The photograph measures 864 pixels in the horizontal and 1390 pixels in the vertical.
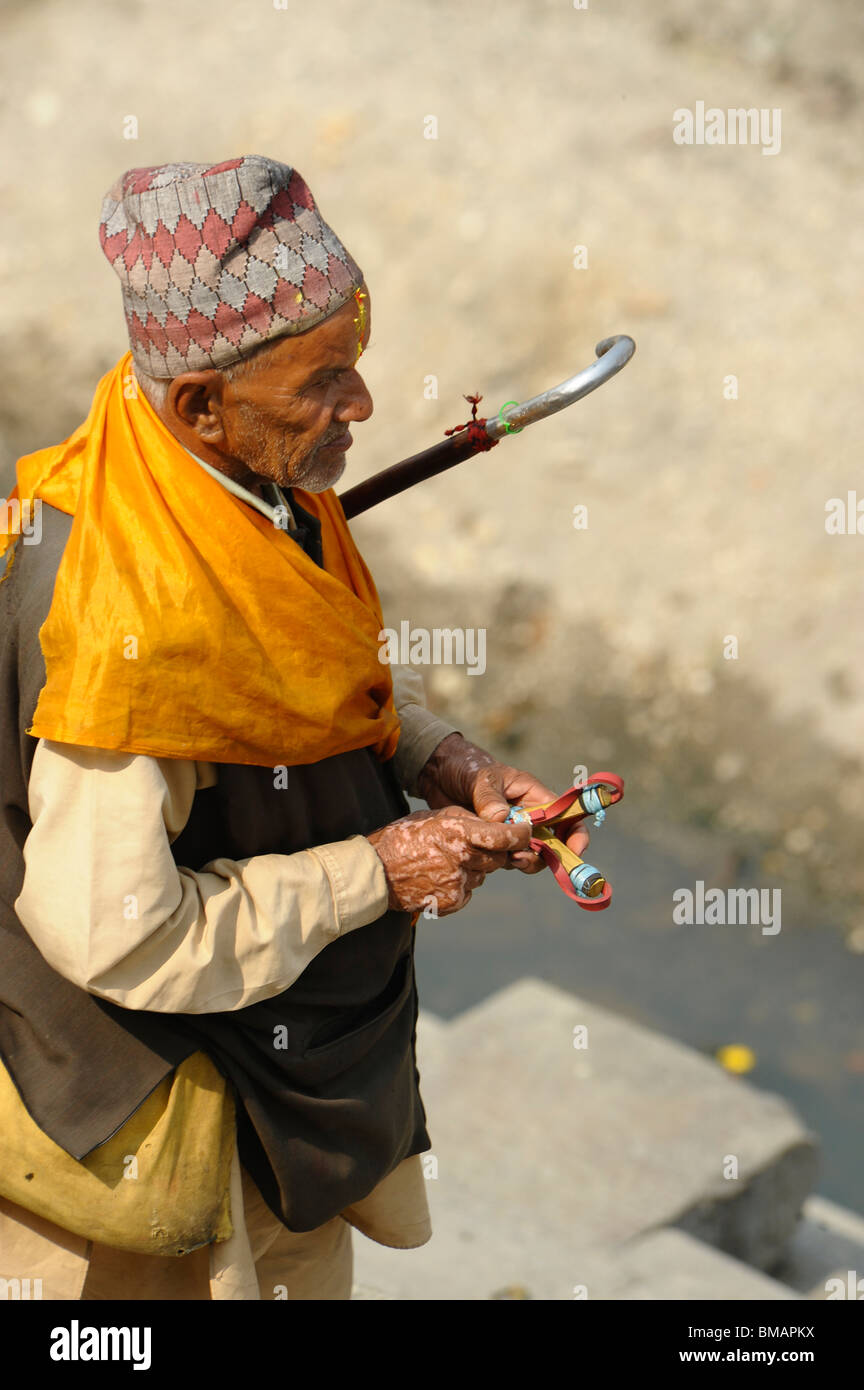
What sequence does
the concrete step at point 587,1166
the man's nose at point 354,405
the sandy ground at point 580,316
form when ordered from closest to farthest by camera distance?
1. the man's nose at point 354,405
2. the concrete step at point 587,1166
3. the sandy ground at point 580,316

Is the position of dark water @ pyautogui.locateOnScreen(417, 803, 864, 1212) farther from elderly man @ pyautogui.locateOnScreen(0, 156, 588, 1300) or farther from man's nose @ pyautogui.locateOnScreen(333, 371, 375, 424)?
man's nose @ pyautogui.locateOnScreen(333, 371, 375, 424)

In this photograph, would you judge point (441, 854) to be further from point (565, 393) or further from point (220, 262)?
point (220, 262)

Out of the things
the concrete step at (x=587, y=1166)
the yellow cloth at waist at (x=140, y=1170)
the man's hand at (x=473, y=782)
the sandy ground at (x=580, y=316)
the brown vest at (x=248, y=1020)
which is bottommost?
the concrete step at (x=587, y=1166)

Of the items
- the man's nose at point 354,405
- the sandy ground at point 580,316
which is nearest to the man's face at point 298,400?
the man's nose at point 354,405

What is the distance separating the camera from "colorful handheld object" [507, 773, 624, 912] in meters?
1.91

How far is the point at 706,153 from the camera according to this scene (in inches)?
292

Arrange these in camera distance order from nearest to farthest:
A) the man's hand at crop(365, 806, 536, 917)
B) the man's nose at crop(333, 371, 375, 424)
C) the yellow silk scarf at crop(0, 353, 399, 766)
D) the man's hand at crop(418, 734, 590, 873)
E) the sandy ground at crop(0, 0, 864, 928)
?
1. the yellow silk scarf at crop(0, 353, 399, 766)
2. the man's nose at crop(333, 371, 375, 424)
3. the man's hand at crop(365, 806, 536, 917)
4. the man's hand at crop(418, 734, 590, 873)
5. the sandy ground at crop(0, 0, 864, 928)

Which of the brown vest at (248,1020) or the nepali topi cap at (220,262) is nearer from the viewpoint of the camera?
the nepali topi cap at (220,262)

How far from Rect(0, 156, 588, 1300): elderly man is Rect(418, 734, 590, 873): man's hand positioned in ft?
0.08

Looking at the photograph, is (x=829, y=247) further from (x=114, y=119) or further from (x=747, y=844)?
(x=114, y=119)

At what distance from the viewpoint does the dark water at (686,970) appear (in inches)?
194

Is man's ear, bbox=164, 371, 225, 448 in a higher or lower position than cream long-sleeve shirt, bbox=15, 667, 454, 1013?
higher

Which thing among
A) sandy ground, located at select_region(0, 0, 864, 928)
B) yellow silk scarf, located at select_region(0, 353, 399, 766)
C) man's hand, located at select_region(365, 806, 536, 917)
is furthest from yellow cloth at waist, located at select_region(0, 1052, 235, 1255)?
sandy ground, located at select_region(0, 0, 864, 928)

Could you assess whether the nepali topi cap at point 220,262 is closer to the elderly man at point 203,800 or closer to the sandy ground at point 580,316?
the elderly man at point 203,800
